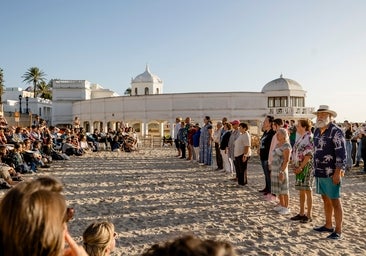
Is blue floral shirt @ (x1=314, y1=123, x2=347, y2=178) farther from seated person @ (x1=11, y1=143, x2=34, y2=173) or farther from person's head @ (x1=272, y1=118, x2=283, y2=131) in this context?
seated person @ (x1=11, y1=143, x2=34, y2=173)

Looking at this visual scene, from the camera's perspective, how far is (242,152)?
10.5 m

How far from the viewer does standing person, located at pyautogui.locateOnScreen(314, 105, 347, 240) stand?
5.67 metres

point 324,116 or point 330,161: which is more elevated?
point 324,116

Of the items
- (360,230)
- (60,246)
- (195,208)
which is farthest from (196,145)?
(60,246)

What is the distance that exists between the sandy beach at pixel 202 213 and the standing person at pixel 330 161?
49cm

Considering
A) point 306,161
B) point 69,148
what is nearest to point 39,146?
Answer: point 69,148

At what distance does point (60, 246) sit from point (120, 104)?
44348mm

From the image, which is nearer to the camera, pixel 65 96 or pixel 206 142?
pixel 206 142

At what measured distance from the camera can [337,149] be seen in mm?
5699

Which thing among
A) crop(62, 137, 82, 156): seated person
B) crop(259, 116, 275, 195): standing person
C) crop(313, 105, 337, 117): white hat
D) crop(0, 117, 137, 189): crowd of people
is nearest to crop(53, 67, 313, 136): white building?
crop(0, 117, 137, 189): crowd of people

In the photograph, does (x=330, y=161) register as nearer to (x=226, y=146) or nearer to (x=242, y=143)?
(x=242, y=143)

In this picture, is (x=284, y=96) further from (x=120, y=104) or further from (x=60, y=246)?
(x=60, y=246)

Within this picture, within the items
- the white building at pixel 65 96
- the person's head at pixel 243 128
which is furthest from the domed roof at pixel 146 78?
the person's head at pixel 243 128

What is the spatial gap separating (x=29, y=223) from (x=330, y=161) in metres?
5.25
